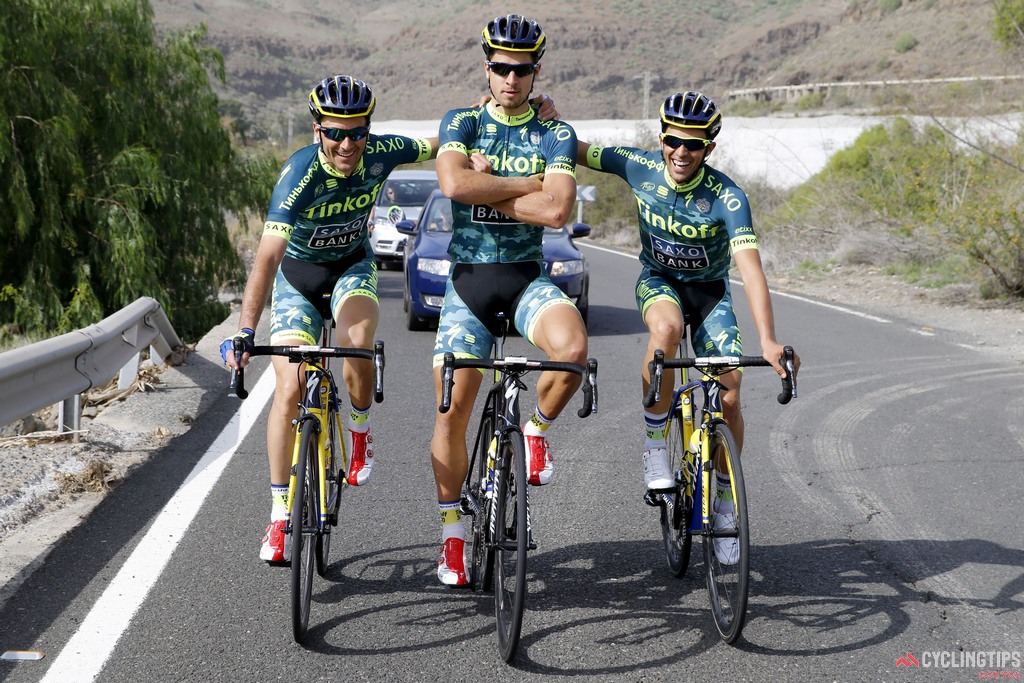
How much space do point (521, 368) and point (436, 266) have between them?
8780 millimetres

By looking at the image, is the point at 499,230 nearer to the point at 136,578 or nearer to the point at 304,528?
the point at 304,528

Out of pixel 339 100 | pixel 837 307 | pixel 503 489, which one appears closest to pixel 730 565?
pixel 503 489

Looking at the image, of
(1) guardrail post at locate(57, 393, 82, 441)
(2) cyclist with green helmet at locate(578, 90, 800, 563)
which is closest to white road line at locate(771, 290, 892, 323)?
(2) cyclist with green helmet at locate(578, 90, 800, 563)

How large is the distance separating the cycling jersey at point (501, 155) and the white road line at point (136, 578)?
2.01 meters

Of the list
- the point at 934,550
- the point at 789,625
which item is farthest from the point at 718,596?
the point at 934,550

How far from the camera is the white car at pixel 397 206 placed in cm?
2011

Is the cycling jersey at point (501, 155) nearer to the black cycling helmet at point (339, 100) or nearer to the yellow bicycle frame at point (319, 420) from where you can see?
the black cycling helmet at point (339, 100)

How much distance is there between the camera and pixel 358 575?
17.2ft

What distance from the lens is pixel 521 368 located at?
14.9ft

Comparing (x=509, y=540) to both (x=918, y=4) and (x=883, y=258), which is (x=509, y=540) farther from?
(x=918, y=4)

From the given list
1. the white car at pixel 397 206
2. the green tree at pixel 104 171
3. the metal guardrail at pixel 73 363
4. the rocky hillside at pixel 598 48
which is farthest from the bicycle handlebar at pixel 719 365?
the rocky hillside at pixel 598 48

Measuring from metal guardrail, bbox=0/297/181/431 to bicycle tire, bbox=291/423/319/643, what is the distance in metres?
2.19

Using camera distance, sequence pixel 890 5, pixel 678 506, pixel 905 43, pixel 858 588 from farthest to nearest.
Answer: pixel 890 5 → pixel 905 43 → pixel 678 506 → pixel 858 588

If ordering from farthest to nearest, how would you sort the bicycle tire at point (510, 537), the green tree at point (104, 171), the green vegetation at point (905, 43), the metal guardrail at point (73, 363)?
the green vegetation at point (905, 43) < the green tree at point (104, 171) < the metal guardrail at point (73, 363) < the bicycle tire at point (510, 537)
